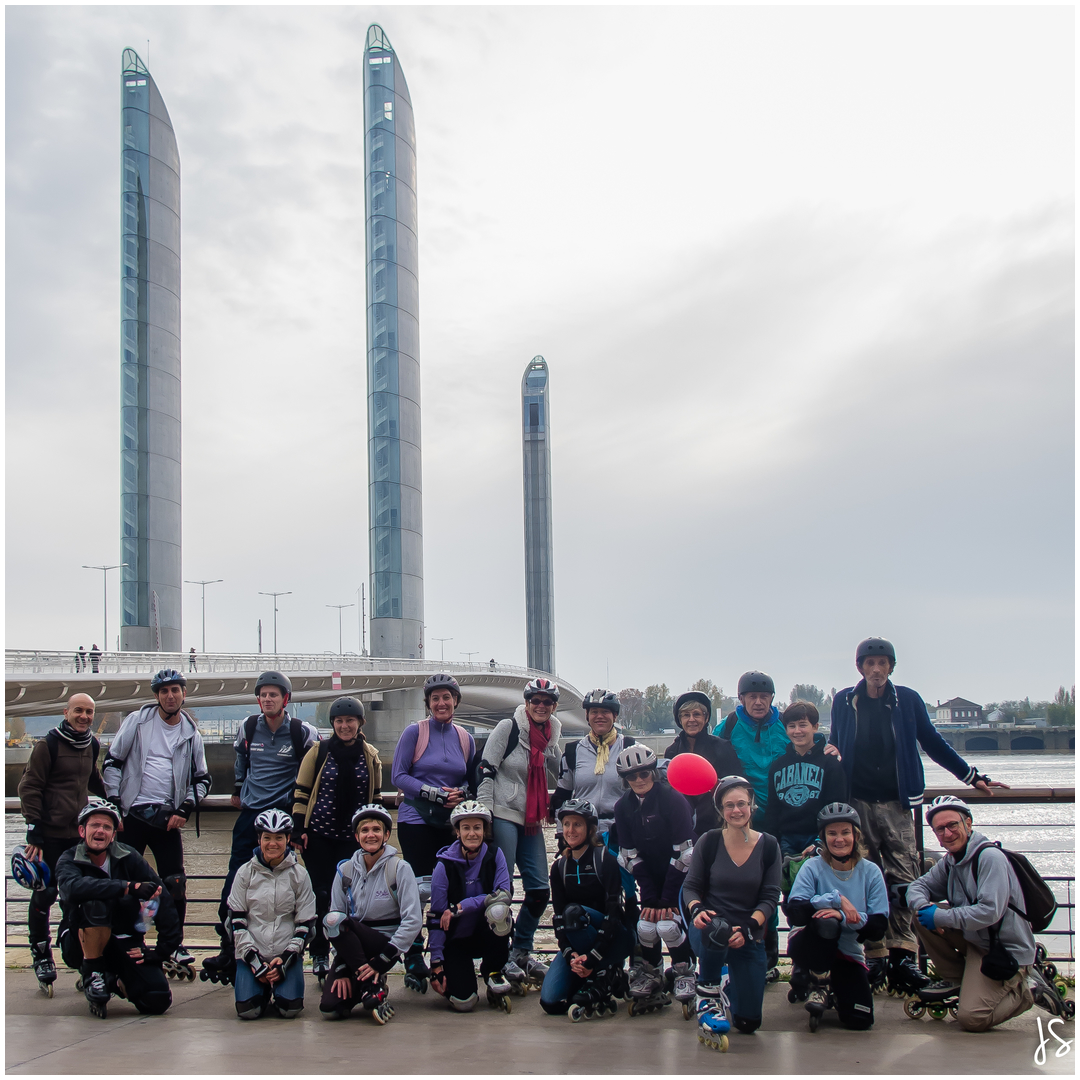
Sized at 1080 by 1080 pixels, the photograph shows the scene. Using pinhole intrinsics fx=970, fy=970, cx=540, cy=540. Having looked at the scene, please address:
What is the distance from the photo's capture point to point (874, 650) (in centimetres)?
510

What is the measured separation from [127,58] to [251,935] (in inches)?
2021

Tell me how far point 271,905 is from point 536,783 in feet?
4.91

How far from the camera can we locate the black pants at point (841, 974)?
4152 mm

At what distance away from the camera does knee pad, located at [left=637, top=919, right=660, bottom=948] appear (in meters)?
4.52

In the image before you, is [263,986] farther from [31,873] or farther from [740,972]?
[740,972]

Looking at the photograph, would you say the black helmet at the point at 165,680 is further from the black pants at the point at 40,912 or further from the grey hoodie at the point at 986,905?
the grey hoodie at the point at 986,905

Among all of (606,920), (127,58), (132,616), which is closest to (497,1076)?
(606,920)

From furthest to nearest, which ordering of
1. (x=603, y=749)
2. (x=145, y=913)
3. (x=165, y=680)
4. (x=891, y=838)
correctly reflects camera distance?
1. (x=165, y=680)
2. (x=603, y=749)
3. (x=891, y=838)
4. (x=145, y=913)

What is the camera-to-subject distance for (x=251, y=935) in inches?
181

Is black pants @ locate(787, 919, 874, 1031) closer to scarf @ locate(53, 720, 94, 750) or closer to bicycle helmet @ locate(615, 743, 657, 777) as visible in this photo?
bicycle helmet @ locate(615, 743, 657, 777)

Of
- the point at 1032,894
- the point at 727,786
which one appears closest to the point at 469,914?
the point at 727,786

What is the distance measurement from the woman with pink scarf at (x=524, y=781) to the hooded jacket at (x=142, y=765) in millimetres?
1601

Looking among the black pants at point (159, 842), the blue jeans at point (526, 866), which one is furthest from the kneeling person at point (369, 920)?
the black pants at point (159, 842)

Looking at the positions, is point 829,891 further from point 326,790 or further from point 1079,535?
point 326,790
